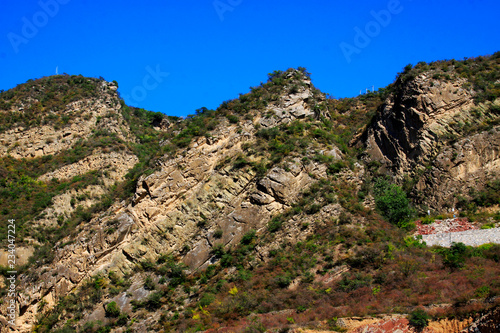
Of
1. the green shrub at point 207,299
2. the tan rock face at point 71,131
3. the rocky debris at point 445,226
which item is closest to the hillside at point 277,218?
the green shrub at point 207,299

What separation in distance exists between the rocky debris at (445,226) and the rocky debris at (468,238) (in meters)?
1.20

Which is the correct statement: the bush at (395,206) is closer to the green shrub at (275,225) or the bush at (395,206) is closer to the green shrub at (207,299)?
the green shrub at (275,225)

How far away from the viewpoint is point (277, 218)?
105 feet

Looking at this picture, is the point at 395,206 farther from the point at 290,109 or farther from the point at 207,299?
the point at 207,299

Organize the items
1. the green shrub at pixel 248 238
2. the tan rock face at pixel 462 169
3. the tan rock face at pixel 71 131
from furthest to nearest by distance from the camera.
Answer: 1. the tan rock face at pixel 71 131
2. the tan rock face at pixel 462 169
3. the green shrub at pixel 248 238

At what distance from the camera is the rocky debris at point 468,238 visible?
88.1ft

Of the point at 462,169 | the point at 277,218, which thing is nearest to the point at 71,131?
the point at 277,218

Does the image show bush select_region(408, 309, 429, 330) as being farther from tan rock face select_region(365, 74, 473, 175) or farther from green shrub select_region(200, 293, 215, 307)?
tan rock face select_region(365, 74, 473, 175)

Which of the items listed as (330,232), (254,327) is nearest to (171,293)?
(254,327)

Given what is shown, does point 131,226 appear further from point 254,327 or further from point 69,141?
point 69,141

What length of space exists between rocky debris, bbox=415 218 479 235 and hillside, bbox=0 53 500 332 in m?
0.71

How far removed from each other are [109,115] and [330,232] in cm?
3334

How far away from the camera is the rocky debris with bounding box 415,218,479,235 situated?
2968 centimetres

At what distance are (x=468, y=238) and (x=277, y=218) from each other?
1235cm
